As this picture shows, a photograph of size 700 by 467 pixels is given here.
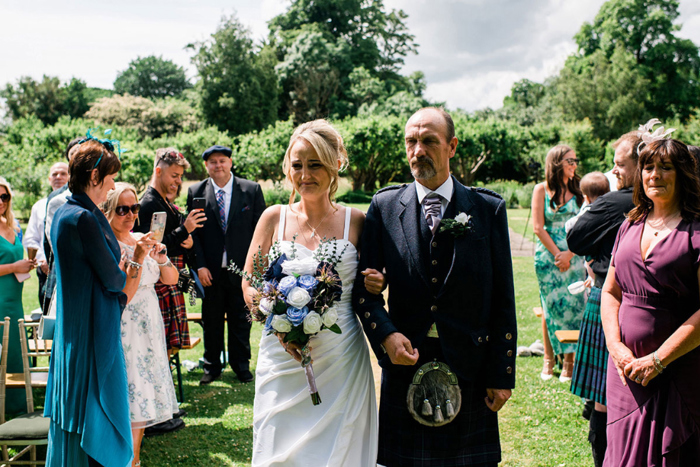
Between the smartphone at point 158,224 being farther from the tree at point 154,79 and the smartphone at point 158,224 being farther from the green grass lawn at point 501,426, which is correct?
the tree at point 154,79

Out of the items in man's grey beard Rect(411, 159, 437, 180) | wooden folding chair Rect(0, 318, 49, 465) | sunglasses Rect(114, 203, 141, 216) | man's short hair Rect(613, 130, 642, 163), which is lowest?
wooden folding chair Rect(0, 318, 49, 465)

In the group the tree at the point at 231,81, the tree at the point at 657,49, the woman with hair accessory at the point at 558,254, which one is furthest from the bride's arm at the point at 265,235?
the tree at the point at 657,49

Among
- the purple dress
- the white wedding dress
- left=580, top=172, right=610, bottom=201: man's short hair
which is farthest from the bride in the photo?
left=580, top=172, right=610, bottom=201: man's short hair

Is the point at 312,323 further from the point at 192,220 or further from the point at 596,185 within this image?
the point at 596,185

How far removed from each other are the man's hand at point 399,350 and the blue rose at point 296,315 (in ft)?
1.56

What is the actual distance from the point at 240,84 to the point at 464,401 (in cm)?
4028

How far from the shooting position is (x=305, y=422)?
2.95m

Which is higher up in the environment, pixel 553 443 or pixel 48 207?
pixel 48 207

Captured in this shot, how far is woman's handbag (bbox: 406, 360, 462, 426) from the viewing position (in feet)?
9.04

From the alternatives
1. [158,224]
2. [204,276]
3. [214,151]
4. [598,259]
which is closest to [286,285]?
[158,224]

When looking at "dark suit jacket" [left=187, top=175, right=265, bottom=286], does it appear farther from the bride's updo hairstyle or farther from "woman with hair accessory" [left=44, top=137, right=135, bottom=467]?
the bride's updo hairstyle

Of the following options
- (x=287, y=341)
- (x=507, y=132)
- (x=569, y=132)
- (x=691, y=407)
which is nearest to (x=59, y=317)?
(x=287, y=341)

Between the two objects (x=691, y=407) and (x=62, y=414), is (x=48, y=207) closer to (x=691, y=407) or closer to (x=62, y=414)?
(x=62, y=414)

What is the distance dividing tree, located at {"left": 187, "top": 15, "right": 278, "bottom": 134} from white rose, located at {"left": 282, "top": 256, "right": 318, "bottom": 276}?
39059mm
